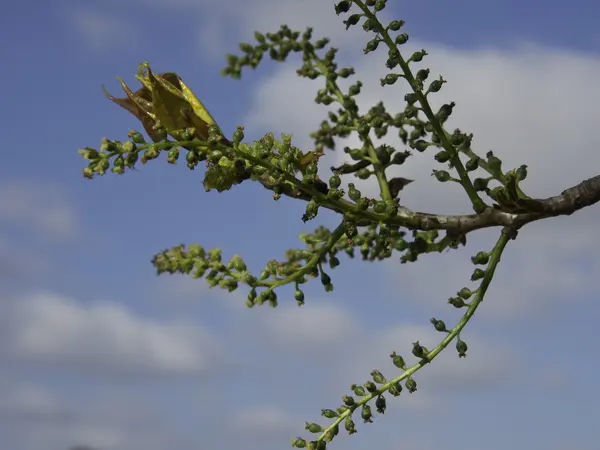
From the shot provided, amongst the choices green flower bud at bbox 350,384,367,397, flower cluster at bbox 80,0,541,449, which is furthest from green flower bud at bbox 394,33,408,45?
green flower bud at bbox 350,384,367,397

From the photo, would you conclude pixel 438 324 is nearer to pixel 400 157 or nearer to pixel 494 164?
pixel 494 164

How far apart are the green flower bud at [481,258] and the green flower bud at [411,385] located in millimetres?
799

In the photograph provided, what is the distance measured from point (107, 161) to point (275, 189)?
0.88 m

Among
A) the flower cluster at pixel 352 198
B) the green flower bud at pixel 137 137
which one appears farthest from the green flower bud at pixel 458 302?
the green flower bud at pixel 137 137

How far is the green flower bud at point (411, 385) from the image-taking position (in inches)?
198

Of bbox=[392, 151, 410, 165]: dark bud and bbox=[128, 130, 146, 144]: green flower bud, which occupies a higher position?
A: bbox=[392, 151, 410, 165]: dark bud

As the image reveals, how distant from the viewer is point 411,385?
5043 millimetres

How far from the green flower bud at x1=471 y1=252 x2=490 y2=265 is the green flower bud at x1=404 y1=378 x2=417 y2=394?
31.5 inches

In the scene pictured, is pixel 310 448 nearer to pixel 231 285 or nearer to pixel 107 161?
pixel 231 285

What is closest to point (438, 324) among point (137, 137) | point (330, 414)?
point (330, 414)

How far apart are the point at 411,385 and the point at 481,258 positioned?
0.86 m

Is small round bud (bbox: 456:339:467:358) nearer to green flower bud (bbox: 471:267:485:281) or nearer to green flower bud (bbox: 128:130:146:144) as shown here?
green flower bud (bbox: 471:267:485:281)

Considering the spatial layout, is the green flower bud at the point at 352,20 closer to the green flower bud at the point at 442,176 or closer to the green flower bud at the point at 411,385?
the green flower bud at the point at 442,176

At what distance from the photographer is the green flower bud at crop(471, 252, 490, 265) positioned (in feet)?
16.8
